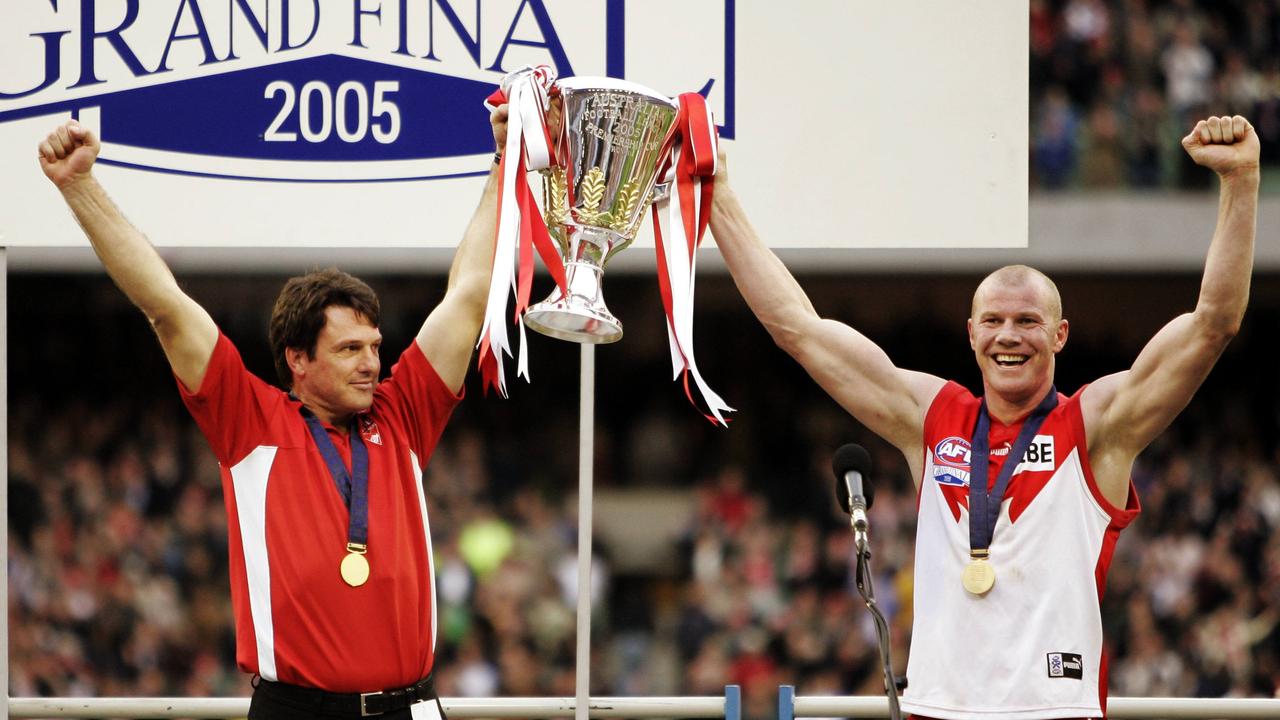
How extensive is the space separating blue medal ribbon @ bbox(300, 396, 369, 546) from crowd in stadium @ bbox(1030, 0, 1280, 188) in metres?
11.2

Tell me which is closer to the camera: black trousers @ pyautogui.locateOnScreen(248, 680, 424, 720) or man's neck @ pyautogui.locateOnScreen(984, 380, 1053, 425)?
black trousers @ pyautogui.locateOnScreen(248, 680, 424, 720)

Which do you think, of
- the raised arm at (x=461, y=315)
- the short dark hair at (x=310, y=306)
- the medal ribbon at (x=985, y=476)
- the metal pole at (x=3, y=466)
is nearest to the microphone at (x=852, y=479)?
the medal ribbon at (x=985, y=476)

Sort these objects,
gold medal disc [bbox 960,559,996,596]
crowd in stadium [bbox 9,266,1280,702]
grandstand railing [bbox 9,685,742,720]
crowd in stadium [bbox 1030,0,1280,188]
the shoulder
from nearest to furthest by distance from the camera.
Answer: gold medal disc [bbox 960,559,996,596] → the shoulder → grandstand railing [bbox 9,685,742,720] → crowd in stadium [bbox 9,266,1280,702] → crowd in stadium [bbox 1030,0,1280,188]

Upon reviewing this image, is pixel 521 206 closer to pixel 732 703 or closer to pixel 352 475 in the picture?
pixel 352 475

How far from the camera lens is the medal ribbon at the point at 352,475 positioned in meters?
3.82

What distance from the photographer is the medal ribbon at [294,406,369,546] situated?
12.5 feet

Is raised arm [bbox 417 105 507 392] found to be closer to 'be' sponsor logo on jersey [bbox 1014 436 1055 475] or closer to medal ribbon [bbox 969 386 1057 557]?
medal ribbon [bbox 969 386 1057 557]

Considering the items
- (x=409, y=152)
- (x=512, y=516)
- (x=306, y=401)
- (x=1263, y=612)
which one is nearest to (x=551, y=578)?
(x=512, y=516)

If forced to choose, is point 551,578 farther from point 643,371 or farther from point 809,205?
point 809,205

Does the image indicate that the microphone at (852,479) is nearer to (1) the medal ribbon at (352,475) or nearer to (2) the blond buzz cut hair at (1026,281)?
(2) the blond buzz cut hair at (1026,281)

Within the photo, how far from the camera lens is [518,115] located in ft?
13.0

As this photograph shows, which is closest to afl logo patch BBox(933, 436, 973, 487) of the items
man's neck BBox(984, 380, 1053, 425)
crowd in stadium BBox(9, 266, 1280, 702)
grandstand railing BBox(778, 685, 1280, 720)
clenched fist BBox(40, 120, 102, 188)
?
man's neck BBox(984, 380, 1053, 425)

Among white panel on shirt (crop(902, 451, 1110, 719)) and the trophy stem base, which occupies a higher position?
the trophy stem base

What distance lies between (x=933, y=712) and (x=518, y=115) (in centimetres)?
166
